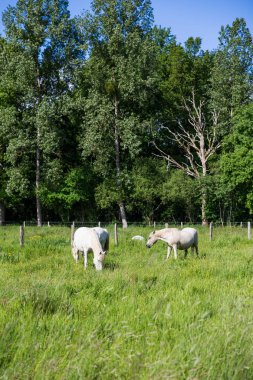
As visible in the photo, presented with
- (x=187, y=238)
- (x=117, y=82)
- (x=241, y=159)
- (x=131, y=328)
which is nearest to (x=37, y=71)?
(x=117, y=82)

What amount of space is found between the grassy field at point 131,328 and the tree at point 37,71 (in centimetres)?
2684

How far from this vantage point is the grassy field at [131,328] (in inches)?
140

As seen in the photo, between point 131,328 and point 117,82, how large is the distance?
33.5 m

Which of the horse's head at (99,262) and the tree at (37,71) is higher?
the tree at (37,71)

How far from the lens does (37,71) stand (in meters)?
36.5

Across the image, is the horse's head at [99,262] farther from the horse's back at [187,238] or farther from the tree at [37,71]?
the tree at [37,71]

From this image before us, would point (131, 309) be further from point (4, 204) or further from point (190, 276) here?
point (4, 204)

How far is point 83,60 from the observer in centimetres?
3806

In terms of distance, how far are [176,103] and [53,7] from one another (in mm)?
15248

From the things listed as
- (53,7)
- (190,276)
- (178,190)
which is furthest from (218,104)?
(190,276)

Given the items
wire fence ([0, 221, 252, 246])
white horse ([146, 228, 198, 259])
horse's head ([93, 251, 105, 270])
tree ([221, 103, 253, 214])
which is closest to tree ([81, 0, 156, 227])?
wire fence ([0, 221, 252, 246])

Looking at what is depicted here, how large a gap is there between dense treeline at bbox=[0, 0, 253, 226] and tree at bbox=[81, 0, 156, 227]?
10 centimetres

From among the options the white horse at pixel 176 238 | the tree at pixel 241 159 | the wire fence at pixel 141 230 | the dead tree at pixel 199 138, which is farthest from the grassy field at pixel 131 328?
the dead tree at pixel 199 138

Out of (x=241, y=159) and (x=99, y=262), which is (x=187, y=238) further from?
(x=241, y=159)
